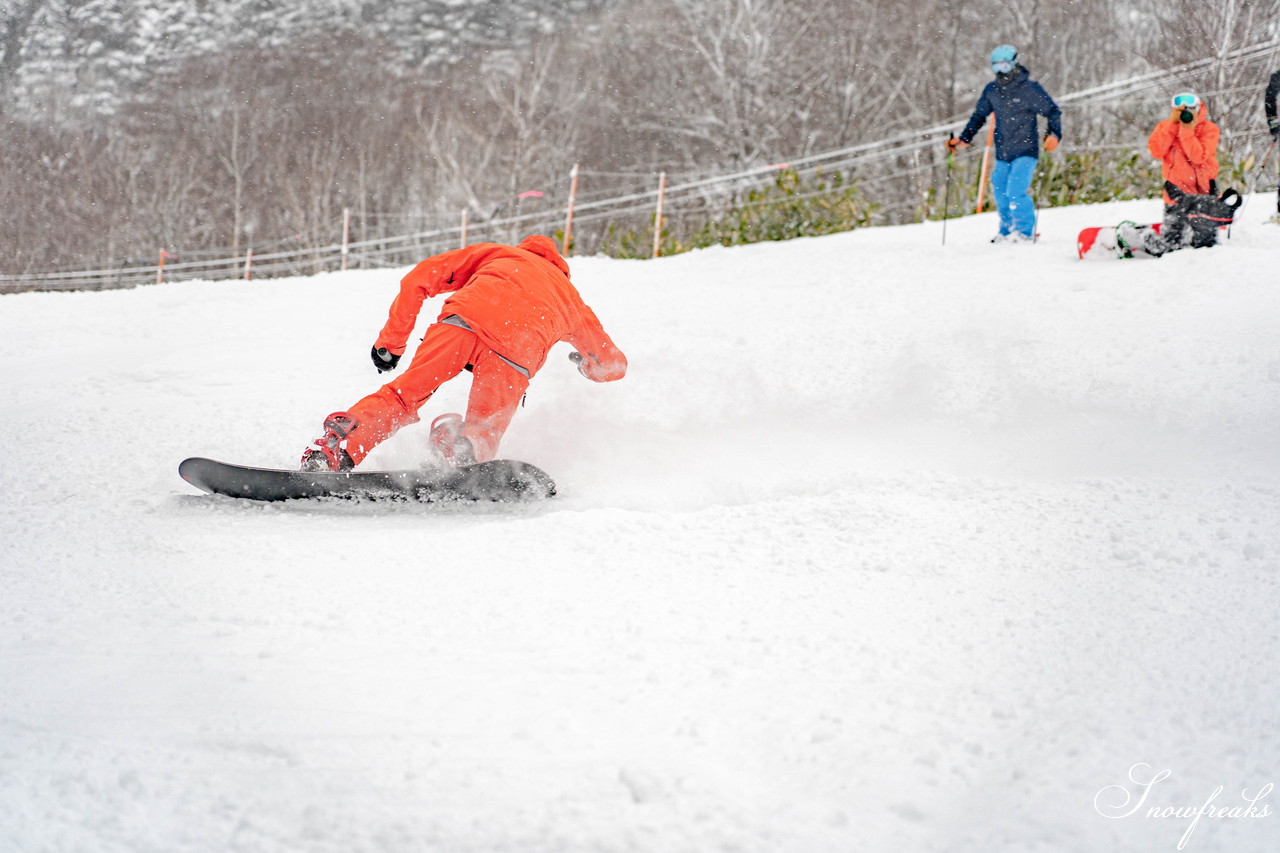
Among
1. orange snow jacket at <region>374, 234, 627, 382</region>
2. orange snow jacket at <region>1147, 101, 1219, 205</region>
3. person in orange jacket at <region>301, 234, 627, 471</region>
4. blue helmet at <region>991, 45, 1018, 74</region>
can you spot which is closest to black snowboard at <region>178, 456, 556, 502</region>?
person in orange jacket at <region>301, 234, 627, 471</region>

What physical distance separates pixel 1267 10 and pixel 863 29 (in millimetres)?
11360

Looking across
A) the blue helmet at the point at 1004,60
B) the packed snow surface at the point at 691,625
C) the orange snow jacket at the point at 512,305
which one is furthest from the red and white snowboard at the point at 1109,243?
the orange snow jacket at the point at 512,305

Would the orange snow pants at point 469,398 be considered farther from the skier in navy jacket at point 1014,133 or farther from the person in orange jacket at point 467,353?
the skier in navy jacket at point 1014,133

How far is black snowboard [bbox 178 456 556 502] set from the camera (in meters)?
2.96

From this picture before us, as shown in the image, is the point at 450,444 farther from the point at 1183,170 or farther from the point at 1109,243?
the point at 1183,170

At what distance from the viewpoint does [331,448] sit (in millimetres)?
3119

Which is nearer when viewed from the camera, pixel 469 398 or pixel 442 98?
pixel 469 398

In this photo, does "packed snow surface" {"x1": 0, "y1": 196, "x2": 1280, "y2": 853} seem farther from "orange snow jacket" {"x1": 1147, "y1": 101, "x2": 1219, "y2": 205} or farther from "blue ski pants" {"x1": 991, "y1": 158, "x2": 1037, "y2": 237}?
"blue ski pants" {"x1": 991, "y1": 158, "x2": 1037, "y2": 237}

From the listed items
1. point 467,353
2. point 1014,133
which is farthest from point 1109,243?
point 467,353

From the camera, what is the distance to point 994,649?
1963 millimetres

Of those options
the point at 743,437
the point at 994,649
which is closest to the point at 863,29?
the point at 743,437

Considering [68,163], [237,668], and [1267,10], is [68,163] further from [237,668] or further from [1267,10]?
[237,668]

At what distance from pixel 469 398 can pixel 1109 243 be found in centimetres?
510

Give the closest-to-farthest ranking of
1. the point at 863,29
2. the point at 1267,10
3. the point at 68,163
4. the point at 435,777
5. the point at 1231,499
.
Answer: the point at 435,777
the point at 1231,499
the point at 1267,10
the point at 863,29
the point at 68,163
